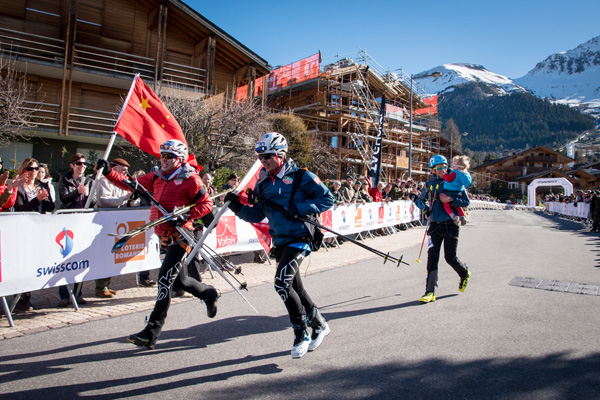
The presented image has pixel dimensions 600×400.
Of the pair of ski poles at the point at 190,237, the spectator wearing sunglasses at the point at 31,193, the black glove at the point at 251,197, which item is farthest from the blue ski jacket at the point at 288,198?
the spectator wearing sunglasses at the point at 31,193

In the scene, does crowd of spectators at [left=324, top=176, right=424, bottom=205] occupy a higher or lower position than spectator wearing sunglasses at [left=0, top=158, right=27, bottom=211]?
higher

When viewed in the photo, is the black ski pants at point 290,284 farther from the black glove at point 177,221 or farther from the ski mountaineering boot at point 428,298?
the ski mountaineering boot at point 428,298

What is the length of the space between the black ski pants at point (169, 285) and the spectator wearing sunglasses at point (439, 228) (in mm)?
3197

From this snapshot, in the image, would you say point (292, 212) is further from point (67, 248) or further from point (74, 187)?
point (74, 187)

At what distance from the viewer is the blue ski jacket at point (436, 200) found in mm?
6059

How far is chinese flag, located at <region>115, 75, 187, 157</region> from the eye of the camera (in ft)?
20.2

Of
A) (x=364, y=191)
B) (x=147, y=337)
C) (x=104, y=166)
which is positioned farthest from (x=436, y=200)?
(x=364, y=191)

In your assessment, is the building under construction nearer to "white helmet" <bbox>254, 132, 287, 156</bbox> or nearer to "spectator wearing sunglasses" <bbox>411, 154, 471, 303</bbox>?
"spectator wearing sunglasses" <bbox>411, 154, 471, 303</bbox>

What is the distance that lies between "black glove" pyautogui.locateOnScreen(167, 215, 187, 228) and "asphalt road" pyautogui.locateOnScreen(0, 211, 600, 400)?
123cm

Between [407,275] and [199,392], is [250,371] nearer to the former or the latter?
[199,392]

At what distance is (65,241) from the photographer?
18.2ft

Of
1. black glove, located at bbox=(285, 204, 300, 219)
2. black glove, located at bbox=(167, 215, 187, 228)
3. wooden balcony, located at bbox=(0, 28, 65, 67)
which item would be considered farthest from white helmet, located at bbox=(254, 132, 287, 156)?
wooden balcony, located at bbox=(0, 28, 65, 67)

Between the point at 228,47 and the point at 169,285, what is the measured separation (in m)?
22.5

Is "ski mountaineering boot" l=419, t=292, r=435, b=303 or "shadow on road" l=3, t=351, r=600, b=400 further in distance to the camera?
"ski mountaineering boot" l=419, t=292, r=435, b=303
